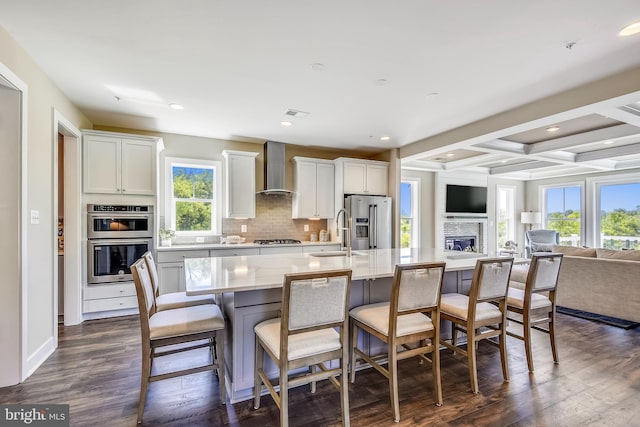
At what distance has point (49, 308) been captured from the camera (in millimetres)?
2869

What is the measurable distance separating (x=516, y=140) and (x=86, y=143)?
638 cm

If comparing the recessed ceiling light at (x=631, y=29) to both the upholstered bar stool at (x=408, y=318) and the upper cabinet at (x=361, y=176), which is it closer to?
the upholstered bar stool at (x=408, y=318)

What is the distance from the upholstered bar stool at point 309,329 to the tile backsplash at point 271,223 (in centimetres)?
345

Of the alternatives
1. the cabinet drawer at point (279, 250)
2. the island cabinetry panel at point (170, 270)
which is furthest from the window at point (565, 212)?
the island cabinetry panel at point (170, 270)

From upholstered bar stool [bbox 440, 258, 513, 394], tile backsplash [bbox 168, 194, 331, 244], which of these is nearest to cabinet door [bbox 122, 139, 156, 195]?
tile backsplash [bbox 168, 194, 331, 244]

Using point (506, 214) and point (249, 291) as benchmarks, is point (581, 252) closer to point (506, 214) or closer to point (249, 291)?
point (249, 291)

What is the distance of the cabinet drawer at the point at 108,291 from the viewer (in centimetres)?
378

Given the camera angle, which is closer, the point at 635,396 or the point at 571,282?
the point at 635,396

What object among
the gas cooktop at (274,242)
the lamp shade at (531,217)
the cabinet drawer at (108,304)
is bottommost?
the cabinet drawer at (108,304)

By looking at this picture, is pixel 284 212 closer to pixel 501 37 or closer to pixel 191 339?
pixel 191 339

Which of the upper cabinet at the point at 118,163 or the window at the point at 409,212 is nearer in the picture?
the upper cabinet at the point at 118,163

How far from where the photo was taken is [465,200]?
26.0ft

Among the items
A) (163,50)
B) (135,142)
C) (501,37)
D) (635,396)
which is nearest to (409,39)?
(501,37)

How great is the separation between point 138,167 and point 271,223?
2194 mm
